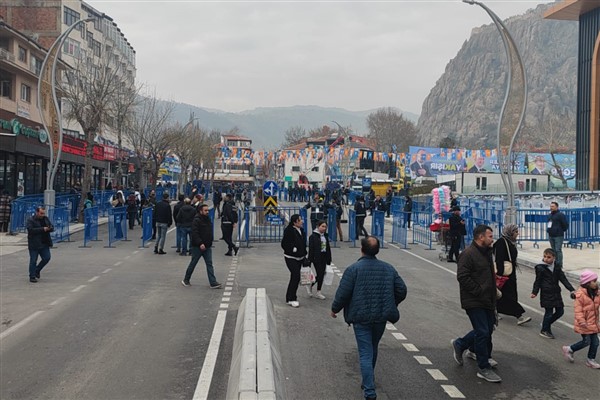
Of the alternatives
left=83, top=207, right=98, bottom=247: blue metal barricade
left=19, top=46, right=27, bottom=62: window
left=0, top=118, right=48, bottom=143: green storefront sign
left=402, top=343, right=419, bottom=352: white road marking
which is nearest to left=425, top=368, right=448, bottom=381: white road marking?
left=402, top=343, right=419, bottom=352: white road marking

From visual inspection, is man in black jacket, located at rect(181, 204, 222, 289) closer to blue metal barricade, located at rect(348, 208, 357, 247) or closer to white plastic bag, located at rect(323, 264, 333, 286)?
white plastic bag, located at rect(323, 264, 333, 286)

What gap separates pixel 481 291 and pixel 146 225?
1575cm

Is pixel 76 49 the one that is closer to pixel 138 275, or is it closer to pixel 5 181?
pixel 5 181

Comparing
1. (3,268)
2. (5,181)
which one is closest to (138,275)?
(3,268)

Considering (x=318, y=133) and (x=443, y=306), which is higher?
(x=318, y=133)

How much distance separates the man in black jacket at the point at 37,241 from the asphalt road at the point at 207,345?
12.6 inches

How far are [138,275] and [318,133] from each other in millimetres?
129043

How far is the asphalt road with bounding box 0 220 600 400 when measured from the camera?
6137 mm

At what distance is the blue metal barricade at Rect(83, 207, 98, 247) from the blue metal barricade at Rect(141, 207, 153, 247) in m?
1.90

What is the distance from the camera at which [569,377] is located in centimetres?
666

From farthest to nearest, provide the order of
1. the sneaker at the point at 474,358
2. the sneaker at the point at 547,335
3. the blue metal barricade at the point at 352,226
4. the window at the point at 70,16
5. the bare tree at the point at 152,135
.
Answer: the window at the point at 70,16 < the bare tree at the point at 152,135 < the blue metal barricade at the point at 352,226 < the sneaker at the point at 547,335 < the sneaker at the point at 474,358

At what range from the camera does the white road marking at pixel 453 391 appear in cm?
593

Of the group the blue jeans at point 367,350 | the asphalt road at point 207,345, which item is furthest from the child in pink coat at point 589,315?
the blue jeans at point 367,350

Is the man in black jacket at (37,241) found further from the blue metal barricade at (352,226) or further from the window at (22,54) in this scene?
the window at (22,54)
